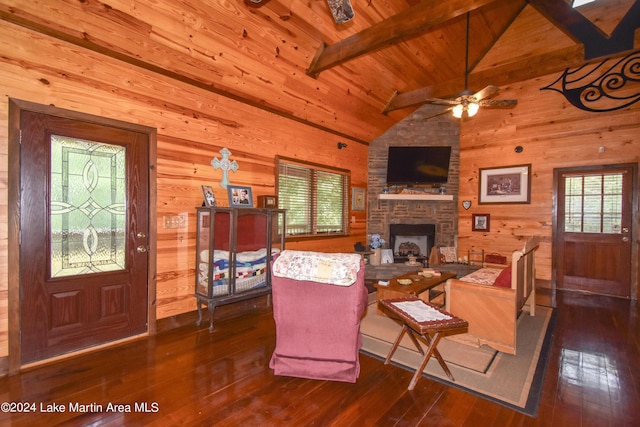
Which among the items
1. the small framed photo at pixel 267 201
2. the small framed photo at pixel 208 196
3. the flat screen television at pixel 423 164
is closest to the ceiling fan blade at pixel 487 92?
the flat screen television at pixel 423 164

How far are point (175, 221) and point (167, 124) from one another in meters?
1.12

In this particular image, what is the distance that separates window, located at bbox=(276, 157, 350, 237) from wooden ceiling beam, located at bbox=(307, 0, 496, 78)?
167cm

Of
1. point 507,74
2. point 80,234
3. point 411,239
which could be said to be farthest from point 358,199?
point 80,234

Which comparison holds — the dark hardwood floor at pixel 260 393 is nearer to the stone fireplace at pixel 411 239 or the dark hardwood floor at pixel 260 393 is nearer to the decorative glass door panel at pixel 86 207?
the decorative glass door panel at pixel 86 207

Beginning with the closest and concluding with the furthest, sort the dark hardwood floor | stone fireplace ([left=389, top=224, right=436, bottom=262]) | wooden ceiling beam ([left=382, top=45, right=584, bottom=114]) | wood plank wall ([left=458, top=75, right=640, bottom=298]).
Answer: the dark hardwood floor
wooden ceiling beam ([left=382, top=45, right=584, bottom=114])
wood plank wall ([left=458, top=75, right=640, bottom=298])
stone fireplace ([left=389, top=224, right=436, bottom=262])

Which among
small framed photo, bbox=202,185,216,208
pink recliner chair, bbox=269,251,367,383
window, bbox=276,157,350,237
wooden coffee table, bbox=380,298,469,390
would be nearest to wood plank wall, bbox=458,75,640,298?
window, bbox=276,157,350,237

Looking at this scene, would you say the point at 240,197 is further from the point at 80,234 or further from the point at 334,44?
the point at 334,44

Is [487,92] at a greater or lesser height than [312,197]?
greater

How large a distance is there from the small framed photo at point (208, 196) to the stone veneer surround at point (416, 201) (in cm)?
390

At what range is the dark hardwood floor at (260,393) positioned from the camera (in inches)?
77.7

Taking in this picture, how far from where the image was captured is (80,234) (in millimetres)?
2850

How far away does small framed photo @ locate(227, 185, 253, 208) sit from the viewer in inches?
151

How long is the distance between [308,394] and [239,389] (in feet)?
Answer: 1.77

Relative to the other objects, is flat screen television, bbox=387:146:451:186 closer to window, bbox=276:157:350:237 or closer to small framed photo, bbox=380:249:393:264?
window, bbox=276:157:350:237
